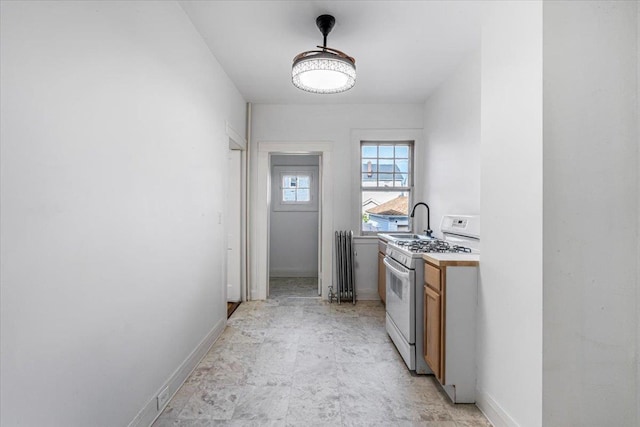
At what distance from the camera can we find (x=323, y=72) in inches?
98.7

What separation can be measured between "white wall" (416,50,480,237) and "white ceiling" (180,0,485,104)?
0.22 meters

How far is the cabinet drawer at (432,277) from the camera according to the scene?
212 cm

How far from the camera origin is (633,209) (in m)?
1.44

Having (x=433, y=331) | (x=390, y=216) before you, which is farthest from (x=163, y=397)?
(x=390, y=216)

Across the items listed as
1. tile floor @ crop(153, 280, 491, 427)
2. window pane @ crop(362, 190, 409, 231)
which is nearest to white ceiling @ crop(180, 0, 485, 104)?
window pane @ crop(362, 190, 409, 231)

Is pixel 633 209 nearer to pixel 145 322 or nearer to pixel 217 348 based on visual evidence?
pixel 145 322

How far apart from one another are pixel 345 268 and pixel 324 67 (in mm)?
2666

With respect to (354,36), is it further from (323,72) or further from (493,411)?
(493,411)

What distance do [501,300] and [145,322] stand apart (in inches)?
76.7

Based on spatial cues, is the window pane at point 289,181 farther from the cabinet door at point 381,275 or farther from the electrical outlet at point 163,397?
the electrical outlet at point 163,397

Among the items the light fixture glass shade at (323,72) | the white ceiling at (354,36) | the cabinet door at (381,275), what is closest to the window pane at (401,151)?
the white ceiling at (354,36)

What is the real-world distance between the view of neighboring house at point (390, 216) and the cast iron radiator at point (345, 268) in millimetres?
427

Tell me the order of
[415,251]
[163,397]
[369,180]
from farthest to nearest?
[369,180] < [415,251] < [163,397]

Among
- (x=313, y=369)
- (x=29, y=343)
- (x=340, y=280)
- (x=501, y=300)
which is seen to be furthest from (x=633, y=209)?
(x=340, y=280)
